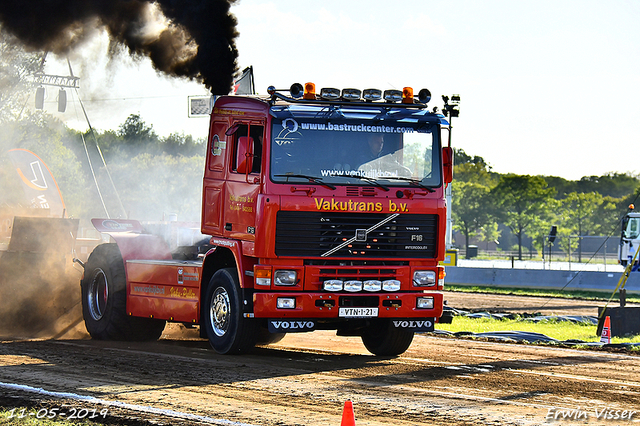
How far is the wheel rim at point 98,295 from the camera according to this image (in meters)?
13.2

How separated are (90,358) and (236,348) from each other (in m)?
1.89

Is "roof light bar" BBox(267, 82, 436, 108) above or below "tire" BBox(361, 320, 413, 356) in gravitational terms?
above

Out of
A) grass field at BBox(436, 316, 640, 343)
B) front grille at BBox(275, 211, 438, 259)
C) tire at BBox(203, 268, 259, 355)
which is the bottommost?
grass field at BBox(436, 316, 640, 343)

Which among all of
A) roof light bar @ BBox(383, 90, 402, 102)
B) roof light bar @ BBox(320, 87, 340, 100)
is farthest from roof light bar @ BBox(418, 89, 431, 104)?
roof light bar @ BBox(320, 87, 340, 100)

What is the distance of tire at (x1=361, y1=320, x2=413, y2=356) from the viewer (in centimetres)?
1137

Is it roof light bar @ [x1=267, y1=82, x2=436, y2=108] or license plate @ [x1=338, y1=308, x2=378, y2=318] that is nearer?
license plate @ [x1=338, y1=308, x2=378, y2=318]

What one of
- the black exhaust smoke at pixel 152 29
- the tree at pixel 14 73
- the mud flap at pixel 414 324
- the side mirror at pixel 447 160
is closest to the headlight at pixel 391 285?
the mud flap at pixel 414 324

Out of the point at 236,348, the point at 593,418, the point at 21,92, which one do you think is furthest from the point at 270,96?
the point at 21,92

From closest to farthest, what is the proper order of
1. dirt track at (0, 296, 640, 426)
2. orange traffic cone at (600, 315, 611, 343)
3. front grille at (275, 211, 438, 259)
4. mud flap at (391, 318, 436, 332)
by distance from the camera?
1. dirt track at (0, 296, 640, 426)
2. front grille at (275, 211, 438, 259)
3. mud flap at (391, 318, 436, 332)
4. orange traffic cone at (600, 315, 611, 343)

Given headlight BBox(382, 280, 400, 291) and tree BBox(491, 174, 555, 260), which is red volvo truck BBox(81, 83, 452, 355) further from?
tree BBox(491, 174, 555, 260)

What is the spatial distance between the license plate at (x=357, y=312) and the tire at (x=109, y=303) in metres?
4.11

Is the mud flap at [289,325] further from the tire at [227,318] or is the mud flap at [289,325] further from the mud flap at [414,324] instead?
the mud flap at [414,324]

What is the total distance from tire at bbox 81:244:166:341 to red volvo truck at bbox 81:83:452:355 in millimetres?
2015

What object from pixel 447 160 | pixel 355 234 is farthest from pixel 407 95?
pixel 355 234
